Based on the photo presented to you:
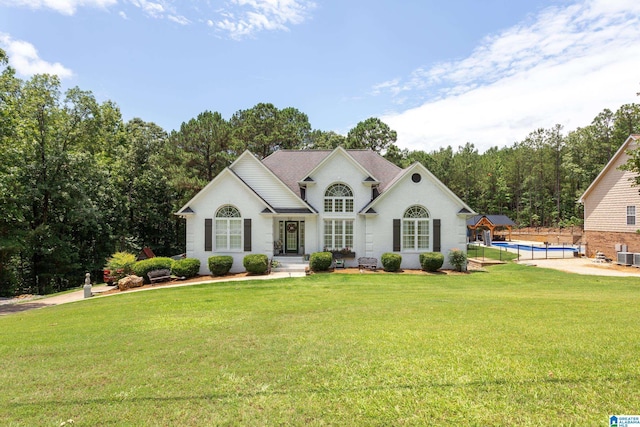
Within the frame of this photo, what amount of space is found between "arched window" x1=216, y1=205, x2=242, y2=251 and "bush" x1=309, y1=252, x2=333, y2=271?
447 centimetres

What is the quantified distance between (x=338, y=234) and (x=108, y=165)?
72.7ft

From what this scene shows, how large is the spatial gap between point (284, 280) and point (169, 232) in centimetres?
2340

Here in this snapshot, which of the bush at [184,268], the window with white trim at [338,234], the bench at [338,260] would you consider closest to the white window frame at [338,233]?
the window with white trim at [338,234]

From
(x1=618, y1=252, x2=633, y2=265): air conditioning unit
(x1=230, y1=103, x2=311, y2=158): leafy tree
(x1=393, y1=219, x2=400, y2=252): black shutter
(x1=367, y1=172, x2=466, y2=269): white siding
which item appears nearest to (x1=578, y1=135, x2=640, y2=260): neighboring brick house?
(x1=618, y1=252, x2=633, y2=265): air conditioning unit

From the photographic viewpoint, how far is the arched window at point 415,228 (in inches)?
802

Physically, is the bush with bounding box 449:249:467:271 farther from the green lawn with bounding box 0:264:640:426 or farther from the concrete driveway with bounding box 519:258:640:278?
the green lawn with bounding box 0:264:640:426

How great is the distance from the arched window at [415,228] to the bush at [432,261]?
3.51ft

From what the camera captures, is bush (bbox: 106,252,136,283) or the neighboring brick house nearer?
bush (bbox: 106,252,136,283)

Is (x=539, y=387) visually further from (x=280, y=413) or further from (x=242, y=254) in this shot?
(x=242, y=254)

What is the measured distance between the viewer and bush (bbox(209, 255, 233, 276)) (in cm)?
1847

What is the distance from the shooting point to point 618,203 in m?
24.1

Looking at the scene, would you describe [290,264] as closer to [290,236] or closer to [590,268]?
[290,236]

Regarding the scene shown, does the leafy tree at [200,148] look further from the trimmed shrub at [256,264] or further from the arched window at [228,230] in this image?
the trimmed shrub at [256,264]

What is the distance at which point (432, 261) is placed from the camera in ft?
62.6
